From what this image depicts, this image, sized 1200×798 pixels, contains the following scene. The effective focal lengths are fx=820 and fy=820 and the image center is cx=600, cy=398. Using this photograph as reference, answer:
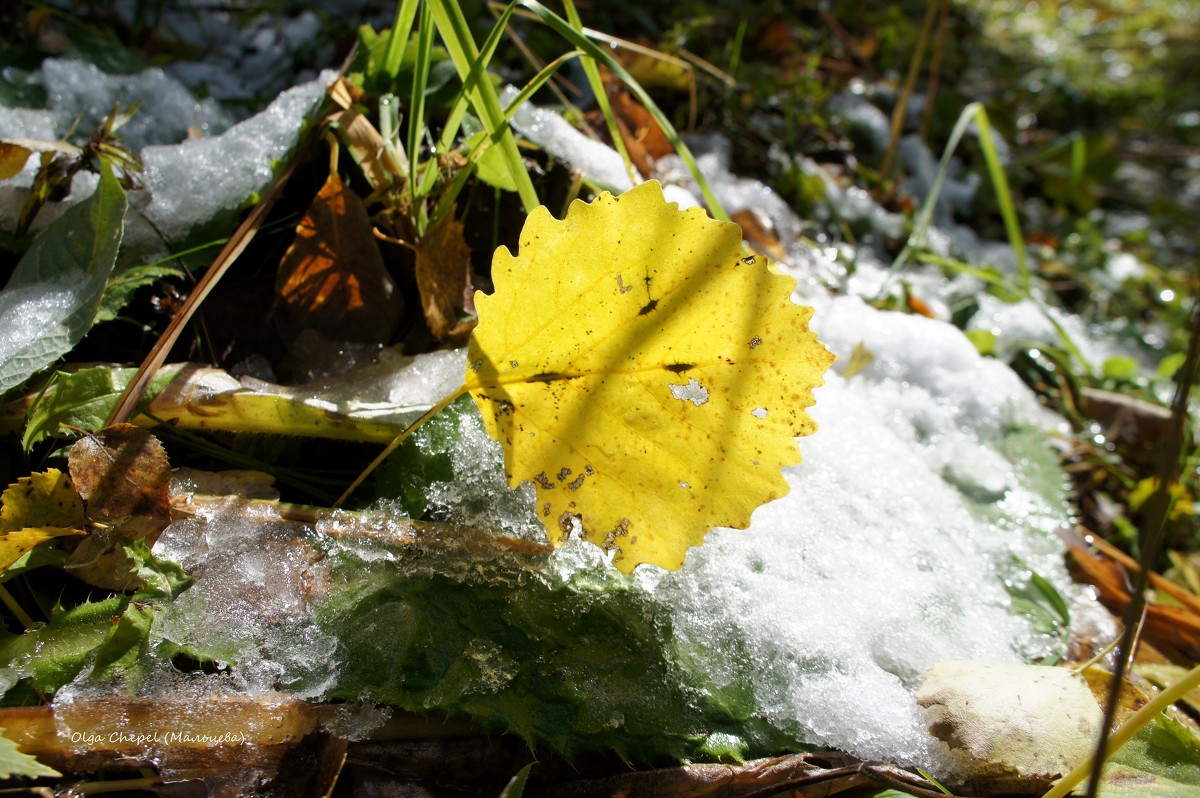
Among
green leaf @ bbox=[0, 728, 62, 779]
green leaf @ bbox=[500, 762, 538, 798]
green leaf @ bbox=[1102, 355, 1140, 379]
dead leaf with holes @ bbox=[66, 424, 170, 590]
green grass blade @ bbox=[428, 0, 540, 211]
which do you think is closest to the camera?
green leaf @ bbox=[0, 728, 62, 779]

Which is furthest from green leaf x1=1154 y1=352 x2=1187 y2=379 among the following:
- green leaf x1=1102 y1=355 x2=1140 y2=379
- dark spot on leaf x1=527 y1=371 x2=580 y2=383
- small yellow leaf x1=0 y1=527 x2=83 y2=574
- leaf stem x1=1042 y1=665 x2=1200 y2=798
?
small yellow leaf x1=0 y1=527 x2=83 y2=574

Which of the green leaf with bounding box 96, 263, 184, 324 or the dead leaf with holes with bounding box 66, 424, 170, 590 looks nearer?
the dead leaf with holes with bounding box 66, 424, 170, 590

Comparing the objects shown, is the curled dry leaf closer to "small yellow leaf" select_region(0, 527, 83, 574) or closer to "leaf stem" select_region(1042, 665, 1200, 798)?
"leaf stem" select_region(1042, 665, 1200, 798)

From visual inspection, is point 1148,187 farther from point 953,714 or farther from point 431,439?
point 431,439

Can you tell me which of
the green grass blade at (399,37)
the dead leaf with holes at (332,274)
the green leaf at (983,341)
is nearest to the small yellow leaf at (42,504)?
the dead leaf with holes at (332,274)

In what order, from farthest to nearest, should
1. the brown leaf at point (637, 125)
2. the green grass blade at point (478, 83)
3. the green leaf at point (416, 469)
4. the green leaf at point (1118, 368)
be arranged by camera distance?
the green leaf at point (1118, 368), the brown leaf at point (637, 125), the green grass blade at point (478, 83), the green leaf at point (416, 469)

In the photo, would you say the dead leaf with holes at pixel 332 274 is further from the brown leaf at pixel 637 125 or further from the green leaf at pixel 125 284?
the brown leaf at pixel 637 125

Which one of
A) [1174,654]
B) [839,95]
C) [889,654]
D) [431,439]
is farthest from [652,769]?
[839,95]
